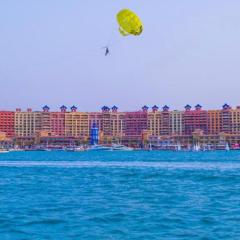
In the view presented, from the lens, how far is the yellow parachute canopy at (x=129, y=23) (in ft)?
61.4

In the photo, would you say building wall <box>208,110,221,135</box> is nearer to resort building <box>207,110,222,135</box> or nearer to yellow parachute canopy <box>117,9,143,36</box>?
resort building <box>207,110,222,135</box>

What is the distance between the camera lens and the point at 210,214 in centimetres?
1689

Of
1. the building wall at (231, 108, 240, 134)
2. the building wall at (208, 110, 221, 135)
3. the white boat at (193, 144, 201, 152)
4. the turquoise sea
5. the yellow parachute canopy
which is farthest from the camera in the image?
the building wall at (208, 110, 221, 135)

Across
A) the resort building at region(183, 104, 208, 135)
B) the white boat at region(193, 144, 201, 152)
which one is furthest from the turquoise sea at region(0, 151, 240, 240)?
the resort building at region(183, 104, 208, 135)

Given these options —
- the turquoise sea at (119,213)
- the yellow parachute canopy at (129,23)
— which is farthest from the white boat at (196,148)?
the yellow parachute canopy at (129,23)

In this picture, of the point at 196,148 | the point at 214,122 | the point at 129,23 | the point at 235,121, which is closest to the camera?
the point at 129,23

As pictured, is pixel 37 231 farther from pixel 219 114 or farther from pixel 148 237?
pixel 219 114

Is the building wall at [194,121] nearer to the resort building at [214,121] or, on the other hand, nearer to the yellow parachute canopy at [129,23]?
the resort building at [214,121]

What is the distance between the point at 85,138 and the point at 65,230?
176 m

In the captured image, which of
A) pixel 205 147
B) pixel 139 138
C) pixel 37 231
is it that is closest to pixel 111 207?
pixel 37 231

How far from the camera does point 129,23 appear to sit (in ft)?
61.6

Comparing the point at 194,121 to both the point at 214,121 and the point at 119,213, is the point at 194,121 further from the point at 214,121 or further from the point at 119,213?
the point at 119,213

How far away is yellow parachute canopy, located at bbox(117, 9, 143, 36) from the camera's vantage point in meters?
18.7

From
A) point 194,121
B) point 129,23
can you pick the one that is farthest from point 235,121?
point 129,23
